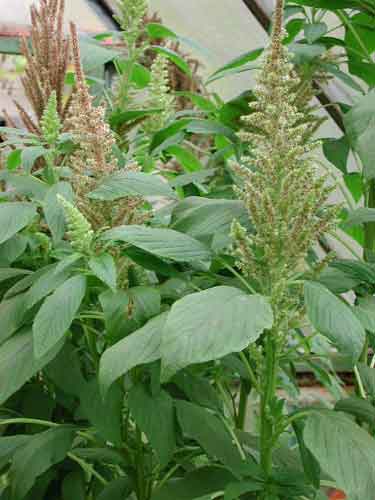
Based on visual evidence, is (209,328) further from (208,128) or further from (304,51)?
(304,51)

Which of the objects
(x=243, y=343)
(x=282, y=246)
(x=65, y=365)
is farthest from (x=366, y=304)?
(x=65, y=365)

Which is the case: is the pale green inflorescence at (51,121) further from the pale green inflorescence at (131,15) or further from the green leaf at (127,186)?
the pale green inflorescence at (131,15)

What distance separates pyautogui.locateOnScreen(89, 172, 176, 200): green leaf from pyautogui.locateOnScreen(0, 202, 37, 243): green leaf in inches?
4.5

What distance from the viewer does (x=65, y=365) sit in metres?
0.98

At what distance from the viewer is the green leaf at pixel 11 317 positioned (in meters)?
0.92

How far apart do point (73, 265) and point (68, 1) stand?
137 inches

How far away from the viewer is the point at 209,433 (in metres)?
0.90

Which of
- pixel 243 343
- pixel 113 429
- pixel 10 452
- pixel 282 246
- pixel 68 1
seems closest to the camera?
pixel 243 343

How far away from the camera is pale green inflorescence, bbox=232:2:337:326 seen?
77 centimetres

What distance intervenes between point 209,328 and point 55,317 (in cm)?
19

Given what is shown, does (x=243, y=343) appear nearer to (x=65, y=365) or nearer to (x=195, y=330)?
(x=195, y=330)

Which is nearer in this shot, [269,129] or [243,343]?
[243,343]

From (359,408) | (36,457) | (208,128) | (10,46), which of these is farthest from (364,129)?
(10,46)

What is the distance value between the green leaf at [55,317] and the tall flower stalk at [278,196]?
174mm
